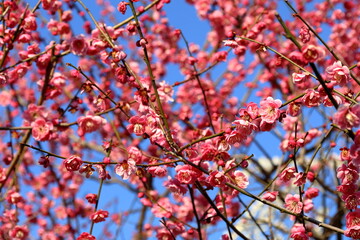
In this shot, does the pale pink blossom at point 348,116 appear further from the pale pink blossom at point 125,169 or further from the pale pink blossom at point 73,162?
the pale pink blossom at point 73,162

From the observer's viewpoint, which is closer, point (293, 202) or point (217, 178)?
point (217, 178)

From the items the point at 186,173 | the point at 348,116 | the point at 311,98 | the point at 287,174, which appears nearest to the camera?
the point at 348,116

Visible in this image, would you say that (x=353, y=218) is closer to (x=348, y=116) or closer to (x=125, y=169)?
(x=348, y=116)

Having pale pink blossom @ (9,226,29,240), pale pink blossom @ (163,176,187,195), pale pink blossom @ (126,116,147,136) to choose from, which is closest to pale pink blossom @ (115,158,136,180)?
pale pink blossom @ (126,116,147,136)

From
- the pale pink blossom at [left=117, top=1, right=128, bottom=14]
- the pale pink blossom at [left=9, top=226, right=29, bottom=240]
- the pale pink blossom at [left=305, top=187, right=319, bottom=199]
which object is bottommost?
the pale pink blossom at [left=305, top=187, right=319, bottom=199]

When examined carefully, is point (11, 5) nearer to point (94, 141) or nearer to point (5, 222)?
point (5, 222)

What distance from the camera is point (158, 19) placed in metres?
7.74

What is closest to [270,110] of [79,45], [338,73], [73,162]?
[338,73]

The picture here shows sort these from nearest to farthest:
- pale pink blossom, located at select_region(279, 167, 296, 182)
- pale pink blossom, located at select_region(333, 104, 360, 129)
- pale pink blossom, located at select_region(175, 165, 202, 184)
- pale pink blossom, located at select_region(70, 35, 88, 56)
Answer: pale pink blossom, located at select_region(333, 104, 360, 129) < pale pink blossom, located at select_region(175, 165, 202, 184) < pale pink blossom, located at select_region(279, 167, 296, 182) < pale pink blossom, located at select_region(70, 35, 88, 56)

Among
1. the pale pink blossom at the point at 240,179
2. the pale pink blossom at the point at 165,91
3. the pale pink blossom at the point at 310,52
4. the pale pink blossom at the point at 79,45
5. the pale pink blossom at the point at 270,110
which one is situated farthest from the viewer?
the pale pink blossom at the point at 165,91

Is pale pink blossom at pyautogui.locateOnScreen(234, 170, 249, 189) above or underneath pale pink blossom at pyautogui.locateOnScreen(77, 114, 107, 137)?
underneath

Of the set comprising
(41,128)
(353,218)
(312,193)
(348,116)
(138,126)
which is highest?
(41,128)

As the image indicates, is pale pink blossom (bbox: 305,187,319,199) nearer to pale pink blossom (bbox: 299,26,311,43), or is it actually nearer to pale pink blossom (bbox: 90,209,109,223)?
pale pink blossom (bbox: 299,26,311,43)

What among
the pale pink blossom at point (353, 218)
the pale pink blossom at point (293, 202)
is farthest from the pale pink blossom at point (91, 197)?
the pale pink blossom at point (353, 218)
